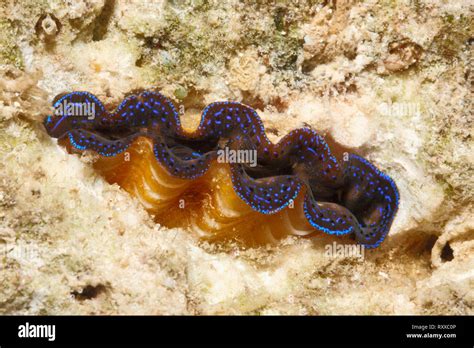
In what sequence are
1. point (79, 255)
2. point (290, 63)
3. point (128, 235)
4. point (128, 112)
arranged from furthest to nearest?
point (290, 63) < point (128, 112) < point (128, 235) < point (79, 255)

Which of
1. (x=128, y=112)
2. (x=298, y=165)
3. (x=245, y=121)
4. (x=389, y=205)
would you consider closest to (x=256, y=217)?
(x=298, y=165)

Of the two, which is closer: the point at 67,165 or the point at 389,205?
the point at 67,165

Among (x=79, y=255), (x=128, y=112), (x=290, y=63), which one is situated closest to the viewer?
(x=79, y=255)

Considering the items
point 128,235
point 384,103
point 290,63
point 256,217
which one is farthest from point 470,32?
point 128,235

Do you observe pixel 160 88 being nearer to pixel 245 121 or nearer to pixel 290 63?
pixel 245 121

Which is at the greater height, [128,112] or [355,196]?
[128,112]
